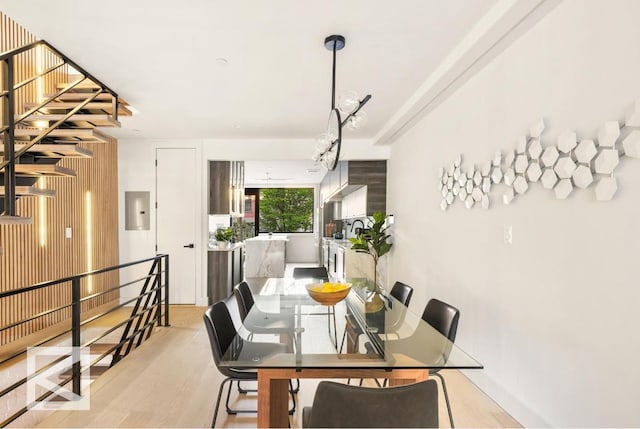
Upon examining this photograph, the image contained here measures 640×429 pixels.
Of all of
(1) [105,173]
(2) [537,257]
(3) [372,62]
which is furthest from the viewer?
(1) [105,173]

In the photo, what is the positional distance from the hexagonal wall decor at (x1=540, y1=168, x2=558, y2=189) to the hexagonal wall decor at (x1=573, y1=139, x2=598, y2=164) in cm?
18

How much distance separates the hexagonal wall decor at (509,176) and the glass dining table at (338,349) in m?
1.08

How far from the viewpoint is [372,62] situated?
287 cm

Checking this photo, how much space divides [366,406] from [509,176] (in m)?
1.85

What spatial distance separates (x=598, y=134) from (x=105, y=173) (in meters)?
5.71

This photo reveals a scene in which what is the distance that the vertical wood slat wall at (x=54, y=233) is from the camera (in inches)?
142

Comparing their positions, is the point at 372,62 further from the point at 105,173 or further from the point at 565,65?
the point at 105,173

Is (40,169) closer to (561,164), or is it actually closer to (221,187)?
(221,187)

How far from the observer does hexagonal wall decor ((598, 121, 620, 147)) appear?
1.58 metres

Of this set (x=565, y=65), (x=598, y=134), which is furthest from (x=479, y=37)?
(x=598, y=134)

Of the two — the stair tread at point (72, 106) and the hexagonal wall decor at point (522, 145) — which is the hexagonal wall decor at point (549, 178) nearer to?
the hexagonal wall decor at point (522, 145)

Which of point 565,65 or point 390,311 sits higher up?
point 565,65

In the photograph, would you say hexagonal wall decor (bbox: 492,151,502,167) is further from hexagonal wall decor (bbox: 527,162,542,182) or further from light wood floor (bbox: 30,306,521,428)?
light wood floor (bbox: 30,306,521,428)

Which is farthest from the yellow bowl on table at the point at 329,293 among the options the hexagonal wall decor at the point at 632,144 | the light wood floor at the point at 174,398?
the hexagonal wall decor at the point at 632,144
